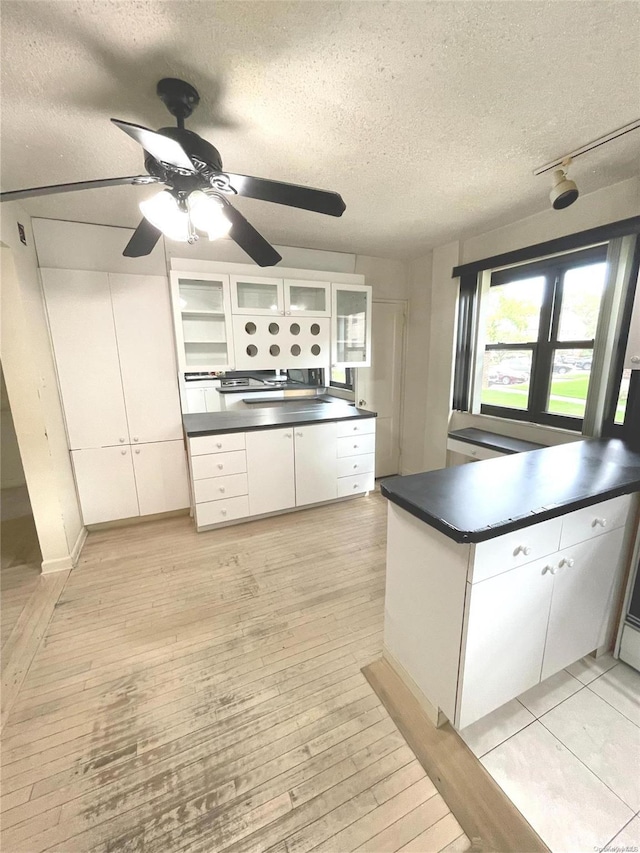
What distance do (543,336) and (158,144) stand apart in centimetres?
275

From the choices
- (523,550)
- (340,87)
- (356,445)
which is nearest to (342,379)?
(356,445)

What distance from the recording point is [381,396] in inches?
154

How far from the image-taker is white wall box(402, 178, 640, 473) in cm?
216

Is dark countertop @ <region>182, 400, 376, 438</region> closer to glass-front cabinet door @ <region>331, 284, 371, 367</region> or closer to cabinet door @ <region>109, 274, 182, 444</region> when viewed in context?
cabinet door @ <region>109, 274, 182, 444</region>

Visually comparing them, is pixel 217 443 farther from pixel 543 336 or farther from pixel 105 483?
pixel 543 336

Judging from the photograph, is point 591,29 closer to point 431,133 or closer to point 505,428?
point 431,133

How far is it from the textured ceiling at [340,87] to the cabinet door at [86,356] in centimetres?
76

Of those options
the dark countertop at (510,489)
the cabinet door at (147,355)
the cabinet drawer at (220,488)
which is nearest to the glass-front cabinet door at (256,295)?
the cabinet door at (147,355)

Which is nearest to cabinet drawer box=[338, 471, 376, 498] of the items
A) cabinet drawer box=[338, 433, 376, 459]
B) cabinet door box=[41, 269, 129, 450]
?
cabinet drawer box=[338, 433, 376, 459]

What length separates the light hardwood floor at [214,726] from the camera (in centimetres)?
109

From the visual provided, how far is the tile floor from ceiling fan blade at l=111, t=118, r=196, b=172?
2.39 m

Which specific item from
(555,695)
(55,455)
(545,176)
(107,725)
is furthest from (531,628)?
(55,455)

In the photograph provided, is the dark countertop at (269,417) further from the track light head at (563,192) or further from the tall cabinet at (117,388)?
the track light head at (563,192)

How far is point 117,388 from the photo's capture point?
2814mm
